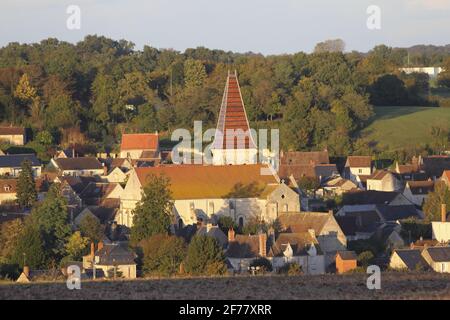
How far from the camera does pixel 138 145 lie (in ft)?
249

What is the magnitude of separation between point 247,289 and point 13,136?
58152 millimetres

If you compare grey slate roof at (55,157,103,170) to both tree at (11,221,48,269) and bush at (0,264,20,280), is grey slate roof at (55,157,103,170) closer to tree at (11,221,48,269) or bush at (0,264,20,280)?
tree at (11,221,48,269)

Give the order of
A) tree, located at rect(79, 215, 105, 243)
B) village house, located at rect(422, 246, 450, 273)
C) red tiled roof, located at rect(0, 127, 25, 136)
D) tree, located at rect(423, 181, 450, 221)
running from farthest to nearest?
1. red tiled roof, located at rect(0, 127, 25, 136)
2. tree, located at rect(423, 181, 450, 221)
3. tree, located at rect(79, 215, 105, 243)
4. village house, located at rect(422, 246, 450, 273)

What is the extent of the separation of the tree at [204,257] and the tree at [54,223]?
5741 millimetres

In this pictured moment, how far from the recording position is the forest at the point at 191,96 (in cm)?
7738

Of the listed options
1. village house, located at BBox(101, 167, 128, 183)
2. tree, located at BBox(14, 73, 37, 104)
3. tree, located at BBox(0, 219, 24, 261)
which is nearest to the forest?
tree, located at BBox(14, 73, 37, 104)

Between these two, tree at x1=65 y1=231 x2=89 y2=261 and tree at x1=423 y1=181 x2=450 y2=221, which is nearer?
tree at x1=65 y1=231 x2=89 y2=261

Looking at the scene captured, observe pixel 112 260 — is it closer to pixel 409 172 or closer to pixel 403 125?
pixel 409 172

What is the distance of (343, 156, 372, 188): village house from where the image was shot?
6794 cm

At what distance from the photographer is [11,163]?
70000mm

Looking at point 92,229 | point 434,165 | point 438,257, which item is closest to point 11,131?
point 434,165

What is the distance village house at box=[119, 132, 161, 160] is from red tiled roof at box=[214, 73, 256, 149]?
26.7 ft
